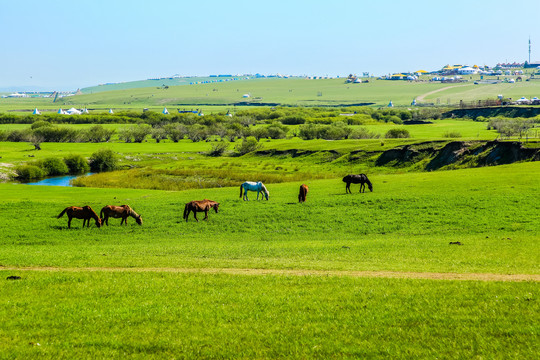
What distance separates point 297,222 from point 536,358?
85.2 ft

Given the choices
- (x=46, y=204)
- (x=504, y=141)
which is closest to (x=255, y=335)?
(x=46, y=204)

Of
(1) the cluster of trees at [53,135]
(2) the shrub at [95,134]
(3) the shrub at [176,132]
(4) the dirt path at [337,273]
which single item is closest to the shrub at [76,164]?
(2) the shrub at [95,134]

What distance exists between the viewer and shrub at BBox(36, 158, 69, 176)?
9731 cm

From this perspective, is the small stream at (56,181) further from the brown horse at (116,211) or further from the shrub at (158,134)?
the shrub at (158,134)

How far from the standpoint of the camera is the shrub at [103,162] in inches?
4067

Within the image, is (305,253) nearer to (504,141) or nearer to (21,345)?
(21,345)

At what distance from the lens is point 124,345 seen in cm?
1181

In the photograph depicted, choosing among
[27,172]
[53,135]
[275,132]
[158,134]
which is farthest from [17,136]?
[275,132]

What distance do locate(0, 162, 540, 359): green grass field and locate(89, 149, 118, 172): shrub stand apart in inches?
2614

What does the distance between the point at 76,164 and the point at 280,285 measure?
93615mm

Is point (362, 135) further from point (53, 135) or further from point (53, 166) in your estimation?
point (53, 135)

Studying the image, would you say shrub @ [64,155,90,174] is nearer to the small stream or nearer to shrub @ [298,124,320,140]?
the small stream

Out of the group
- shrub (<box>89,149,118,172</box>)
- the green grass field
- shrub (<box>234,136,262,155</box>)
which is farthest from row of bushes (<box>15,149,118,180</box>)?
the green grass field

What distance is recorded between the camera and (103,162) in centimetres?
10338
